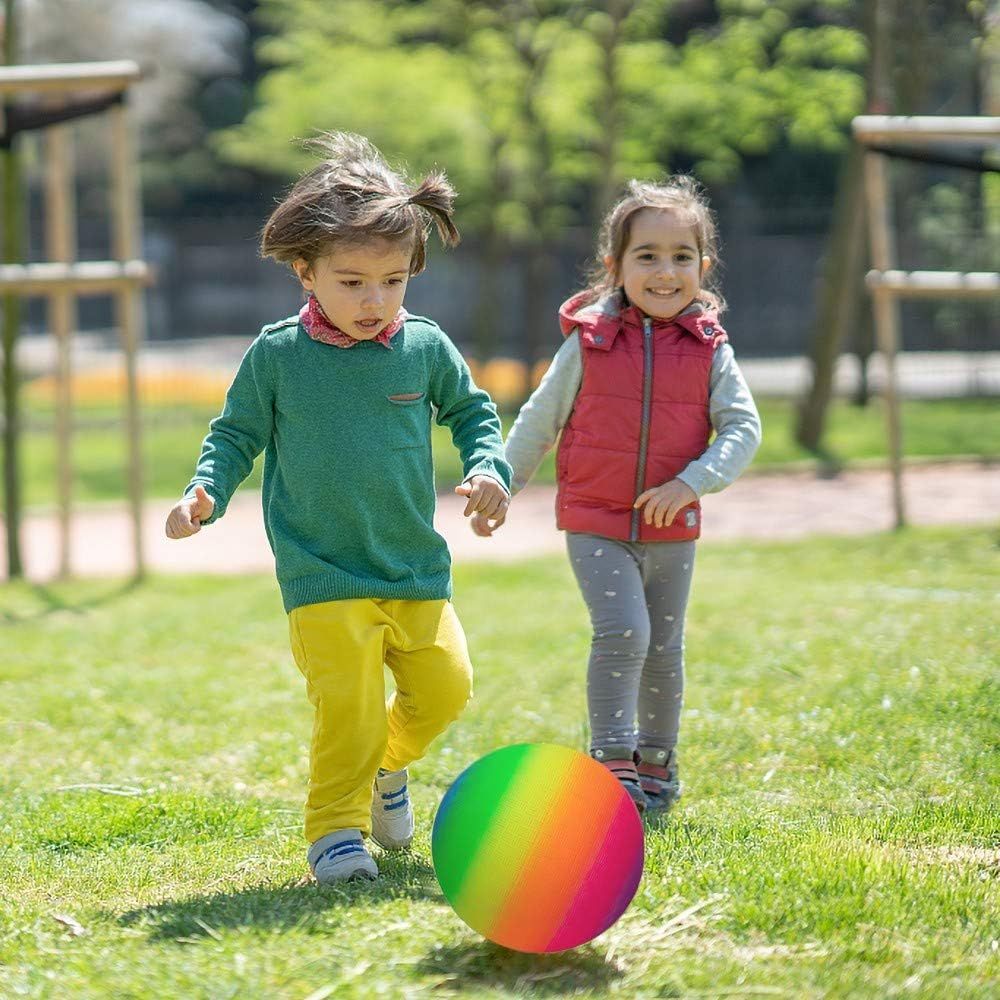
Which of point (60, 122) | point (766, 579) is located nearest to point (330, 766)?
point (766, 579)

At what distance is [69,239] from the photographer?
8.95 meters

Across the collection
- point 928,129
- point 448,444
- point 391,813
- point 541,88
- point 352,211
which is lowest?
point 448,444

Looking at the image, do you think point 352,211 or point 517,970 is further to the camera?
point 352,211

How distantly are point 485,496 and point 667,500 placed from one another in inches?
23.8

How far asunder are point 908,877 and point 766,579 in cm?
476

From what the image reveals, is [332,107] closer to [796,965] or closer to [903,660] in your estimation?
[903,660]

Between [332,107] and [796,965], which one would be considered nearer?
[796,965]

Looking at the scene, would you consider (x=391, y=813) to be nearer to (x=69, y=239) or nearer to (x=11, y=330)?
(x=69, y=239)

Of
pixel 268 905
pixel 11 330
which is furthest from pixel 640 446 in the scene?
pixel 11 330

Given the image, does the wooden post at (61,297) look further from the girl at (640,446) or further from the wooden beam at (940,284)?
the girl at (640,446)

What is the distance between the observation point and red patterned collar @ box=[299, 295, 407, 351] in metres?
3.70

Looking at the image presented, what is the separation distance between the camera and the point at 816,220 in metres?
31.0

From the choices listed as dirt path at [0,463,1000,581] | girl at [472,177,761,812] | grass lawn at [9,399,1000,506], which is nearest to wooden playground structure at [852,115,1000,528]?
dirt path at [0,463,1000,581]

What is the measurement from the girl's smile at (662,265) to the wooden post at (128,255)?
4951 millimetres
